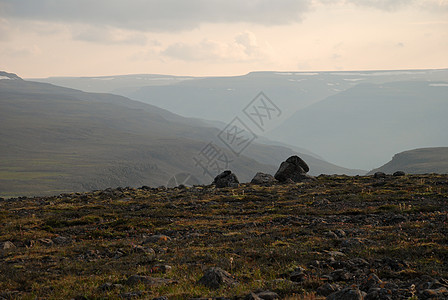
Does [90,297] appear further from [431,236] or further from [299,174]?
Result: [299,174]

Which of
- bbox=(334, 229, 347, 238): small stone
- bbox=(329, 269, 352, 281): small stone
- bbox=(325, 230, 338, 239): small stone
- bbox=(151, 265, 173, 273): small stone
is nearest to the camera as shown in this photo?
bbox=(329, 269, 352, 281): small stone

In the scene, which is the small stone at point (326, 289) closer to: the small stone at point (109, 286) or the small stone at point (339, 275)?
the small stone at point (339, 275)

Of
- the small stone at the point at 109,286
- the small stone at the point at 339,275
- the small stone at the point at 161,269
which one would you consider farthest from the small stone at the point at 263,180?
the small stone at the point at 109,286

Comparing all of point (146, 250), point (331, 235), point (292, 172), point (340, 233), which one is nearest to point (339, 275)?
point (331, 235)

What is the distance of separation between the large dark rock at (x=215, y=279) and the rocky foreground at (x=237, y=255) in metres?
0.04

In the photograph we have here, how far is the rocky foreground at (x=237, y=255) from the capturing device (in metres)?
12.4

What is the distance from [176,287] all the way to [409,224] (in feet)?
52.6

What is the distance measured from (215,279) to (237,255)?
4707 millimetres

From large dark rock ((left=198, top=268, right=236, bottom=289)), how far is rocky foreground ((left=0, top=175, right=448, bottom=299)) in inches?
1.6

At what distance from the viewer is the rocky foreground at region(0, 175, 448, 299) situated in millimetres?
12445

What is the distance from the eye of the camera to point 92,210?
41438 millimetres

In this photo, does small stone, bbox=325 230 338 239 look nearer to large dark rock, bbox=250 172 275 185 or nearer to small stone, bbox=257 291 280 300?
A: small stone, bbox=257 291 280 300

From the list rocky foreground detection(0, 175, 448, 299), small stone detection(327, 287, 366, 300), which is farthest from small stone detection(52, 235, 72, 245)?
small stone detection(327, 287, 366, 300)

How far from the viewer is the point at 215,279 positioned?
13.2m
